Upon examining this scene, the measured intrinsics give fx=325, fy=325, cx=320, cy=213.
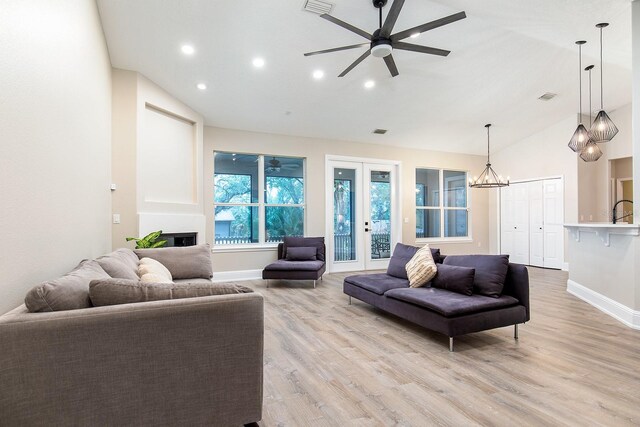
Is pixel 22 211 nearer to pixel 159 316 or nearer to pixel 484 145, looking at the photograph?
pixel 159 316

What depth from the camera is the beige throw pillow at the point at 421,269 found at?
3.53 metres

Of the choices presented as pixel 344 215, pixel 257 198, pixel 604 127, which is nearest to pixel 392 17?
pixel 604 127

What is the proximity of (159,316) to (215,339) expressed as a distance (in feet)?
0.91

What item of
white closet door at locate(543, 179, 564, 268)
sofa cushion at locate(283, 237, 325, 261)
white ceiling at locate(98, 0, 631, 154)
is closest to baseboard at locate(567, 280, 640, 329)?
white closet door at locate(543, 179, 564, 268)

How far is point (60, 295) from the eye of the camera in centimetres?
146

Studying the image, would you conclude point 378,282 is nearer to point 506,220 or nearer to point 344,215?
point 344,215

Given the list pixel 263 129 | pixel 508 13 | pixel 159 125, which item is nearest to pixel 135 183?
pixel 159 125

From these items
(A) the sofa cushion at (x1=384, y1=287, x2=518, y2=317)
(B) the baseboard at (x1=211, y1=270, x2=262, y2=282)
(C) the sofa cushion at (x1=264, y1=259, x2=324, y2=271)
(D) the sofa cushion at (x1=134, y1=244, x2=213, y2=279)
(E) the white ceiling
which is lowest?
(B) the baseboard at (x1=211, y1=270, x2=262, y2=282)

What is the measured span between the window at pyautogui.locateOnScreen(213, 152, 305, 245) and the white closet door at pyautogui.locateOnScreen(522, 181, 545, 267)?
557cm

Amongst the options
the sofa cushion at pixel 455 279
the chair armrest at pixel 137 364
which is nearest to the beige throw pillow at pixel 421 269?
the sofa cushion at pixel 455 279

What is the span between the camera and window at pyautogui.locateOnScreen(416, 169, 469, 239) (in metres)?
8.11

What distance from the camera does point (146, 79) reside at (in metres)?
4.49

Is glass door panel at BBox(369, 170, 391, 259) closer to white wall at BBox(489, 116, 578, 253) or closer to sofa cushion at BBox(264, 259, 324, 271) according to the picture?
sofa cushion at BBox(264, 259, 324, 271)

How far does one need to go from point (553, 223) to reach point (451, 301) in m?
6.09
